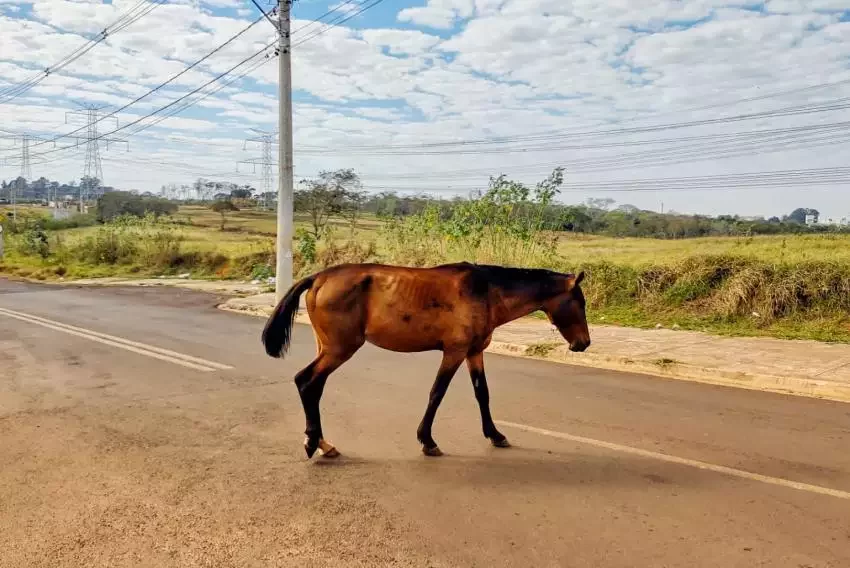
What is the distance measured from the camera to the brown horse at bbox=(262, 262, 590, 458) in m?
5.26

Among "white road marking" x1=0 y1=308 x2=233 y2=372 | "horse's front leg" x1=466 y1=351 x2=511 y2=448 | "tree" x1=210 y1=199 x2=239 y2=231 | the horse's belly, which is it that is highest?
"tree" x1=210 y1=199 x2=239 y2=231

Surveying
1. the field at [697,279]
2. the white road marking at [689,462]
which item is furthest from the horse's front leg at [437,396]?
the field at [697,279]

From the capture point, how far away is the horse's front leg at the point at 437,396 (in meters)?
5.27

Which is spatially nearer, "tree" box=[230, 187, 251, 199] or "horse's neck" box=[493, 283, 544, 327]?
"horse's neck" box=[493, 283, 544, 327]

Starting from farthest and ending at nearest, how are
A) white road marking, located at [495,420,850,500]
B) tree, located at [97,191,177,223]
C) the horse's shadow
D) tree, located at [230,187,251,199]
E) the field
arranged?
tree, located at [230,187,251,199] < tree, located at [97,191,177,223] < the field < the horse's shadow < white road marking, located at [495,420,850,500]

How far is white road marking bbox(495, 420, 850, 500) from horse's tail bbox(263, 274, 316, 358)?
7.00 feet

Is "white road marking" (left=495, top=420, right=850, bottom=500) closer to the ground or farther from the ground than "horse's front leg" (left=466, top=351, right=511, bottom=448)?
closer to the ground

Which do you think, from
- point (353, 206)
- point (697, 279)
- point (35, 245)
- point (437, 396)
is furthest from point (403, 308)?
point (35, 245)

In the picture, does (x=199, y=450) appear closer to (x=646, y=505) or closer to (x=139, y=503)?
(x=139, y=503)

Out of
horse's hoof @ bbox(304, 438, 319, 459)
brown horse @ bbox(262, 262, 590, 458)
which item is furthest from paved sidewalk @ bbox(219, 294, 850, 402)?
horse's hoof @ bbox(304, 438, 319, 459)

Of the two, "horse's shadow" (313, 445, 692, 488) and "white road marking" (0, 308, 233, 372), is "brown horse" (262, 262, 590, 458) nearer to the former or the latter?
"horse's shadow" (313, 445, 692, 488)

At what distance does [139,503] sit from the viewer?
440 cm

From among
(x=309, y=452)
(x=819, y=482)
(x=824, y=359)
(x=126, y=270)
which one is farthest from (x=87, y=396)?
(x=126, y=270)

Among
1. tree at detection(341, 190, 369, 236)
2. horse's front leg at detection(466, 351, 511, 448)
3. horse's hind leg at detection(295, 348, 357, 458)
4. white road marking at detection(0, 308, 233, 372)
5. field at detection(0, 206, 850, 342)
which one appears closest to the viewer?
horse's hind leg at detection(295, 348, 357, 458)
